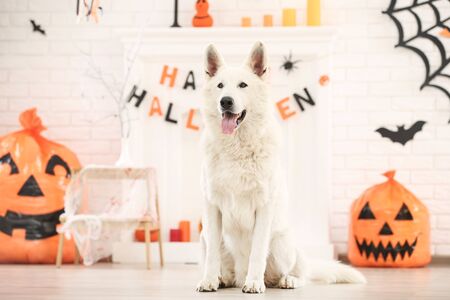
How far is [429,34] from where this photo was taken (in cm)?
468

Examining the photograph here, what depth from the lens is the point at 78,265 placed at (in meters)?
4.33

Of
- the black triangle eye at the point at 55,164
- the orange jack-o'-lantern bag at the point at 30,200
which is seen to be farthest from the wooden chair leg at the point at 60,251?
the black triangle eye at the point at 55,164

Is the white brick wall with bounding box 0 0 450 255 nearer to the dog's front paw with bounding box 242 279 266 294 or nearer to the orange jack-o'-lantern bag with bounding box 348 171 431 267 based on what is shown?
the orange jack-o'-lantern bag with bounding box 348 171 431 267

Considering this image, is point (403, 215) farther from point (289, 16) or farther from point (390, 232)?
point (289, 16)

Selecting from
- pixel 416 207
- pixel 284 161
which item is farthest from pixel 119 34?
pixel 416 207

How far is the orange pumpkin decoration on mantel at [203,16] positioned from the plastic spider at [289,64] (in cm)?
53

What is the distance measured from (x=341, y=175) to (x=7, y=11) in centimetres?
247

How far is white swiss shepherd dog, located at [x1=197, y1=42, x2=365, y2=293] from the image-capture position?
2844 millimetres

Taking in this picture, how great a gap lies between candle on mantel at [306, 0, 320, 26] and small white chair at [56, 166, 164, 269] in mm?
1378

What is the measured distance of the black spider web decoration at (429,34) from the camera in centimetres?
466

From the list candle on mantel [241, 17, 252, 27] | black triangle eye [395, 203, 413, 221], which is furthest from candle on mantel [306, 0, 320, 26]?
black triangle eye [395, 203, 413, 221]

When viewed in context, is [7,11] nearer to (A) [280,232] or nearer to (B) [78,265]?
(B) [78,265]

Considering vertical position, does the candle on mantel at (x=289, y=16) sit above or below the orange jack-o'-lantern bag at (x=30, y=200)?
above

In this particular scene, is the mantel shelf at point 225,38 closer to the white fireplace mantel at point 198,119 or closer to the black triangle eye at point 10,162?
the white fireplace mantel at point 198,119
